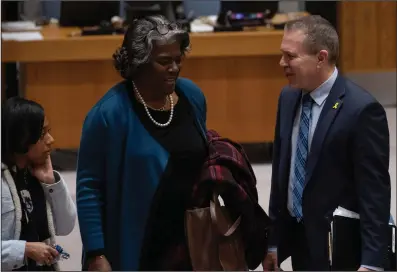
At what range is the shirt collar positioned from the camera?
268 cm

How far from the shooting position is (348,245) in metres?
2.71

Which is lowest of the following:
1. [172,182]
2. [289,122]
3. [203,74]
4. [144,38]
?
[203,74]

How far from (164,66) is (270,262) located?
0.78 meters

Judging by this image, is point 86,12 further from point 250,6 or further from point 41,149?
point 41,149

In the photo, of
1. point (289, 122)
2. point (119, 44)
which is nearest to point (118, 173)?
point (289, 122)

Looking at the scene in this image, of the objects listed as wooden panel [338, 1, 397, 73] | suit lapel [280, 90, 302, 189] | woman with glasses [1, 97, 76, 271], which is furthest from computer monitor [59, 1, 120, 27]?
woman with glasses [1, 97, 76, 271]

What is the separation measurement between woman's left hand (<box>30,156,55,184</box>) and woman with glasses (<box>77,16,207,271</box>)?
0.31 ft

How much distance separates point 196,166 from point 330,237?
1.65 ft

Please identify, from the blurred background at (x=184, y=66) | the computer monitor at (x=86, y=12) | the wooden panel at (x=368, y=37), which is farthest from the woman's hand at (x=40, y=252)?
the wooden panel at (x=368, y=37)

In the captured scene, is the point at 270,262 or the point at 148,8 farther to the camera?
the point at 148,8

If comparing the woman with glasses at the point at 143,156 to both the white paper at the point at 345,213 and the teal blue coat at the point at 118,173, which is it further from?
the white paper at the point at 345,213

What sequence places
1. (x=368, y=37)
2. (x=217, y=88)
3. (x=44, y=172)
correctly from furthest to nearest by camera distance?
(x=368, y=37) < (x=217, y=88) < (x=44, y=172)

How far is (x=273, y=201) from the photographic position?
2840mm

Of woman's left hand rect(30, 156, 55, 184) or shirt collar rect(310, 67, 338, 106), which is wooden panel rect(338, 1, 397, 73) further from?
woman's left hand rect(30, 156, 55, 184)
